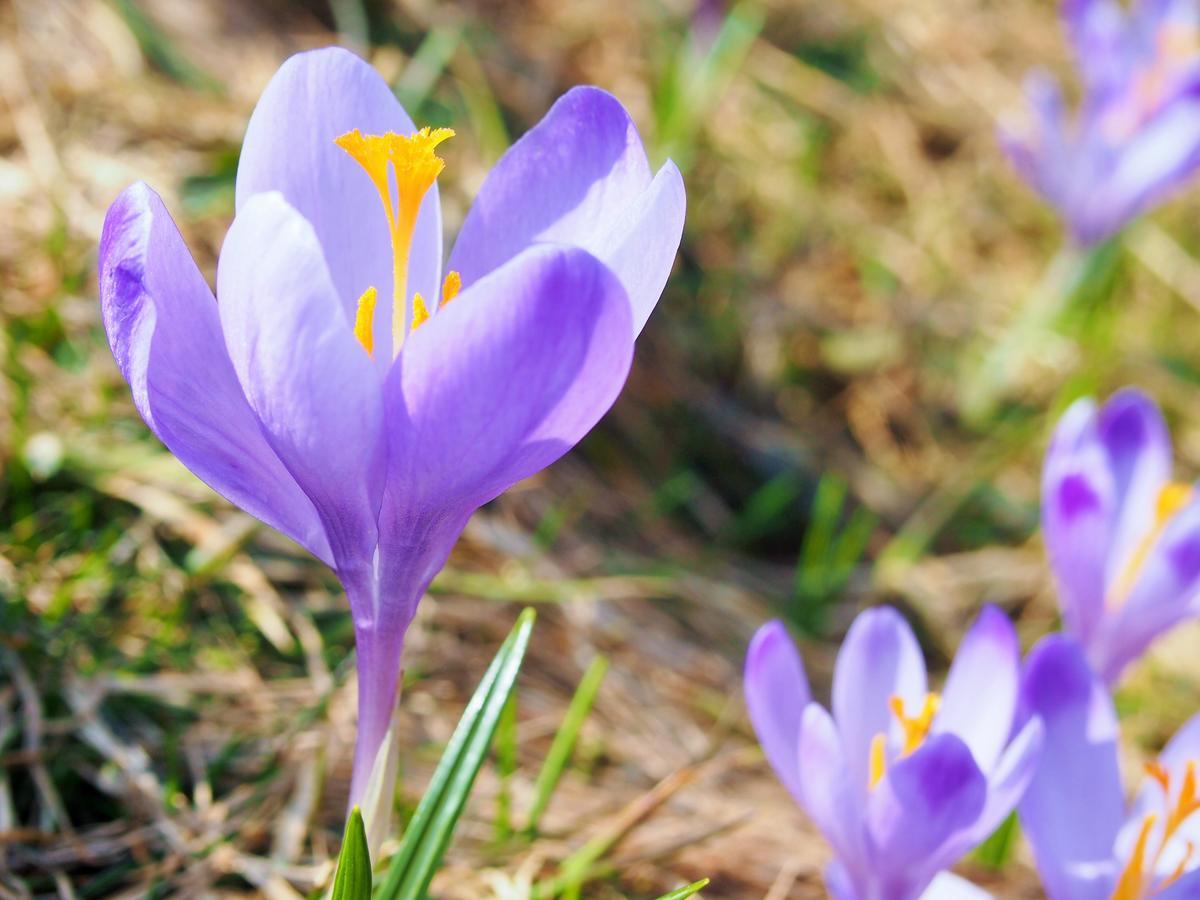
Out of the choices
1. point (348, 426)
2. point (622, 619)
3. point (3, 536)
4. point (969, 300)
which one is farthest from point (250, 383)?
point (969, 300)

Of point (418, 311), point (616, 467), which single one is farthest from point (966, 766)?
point (616, 467)

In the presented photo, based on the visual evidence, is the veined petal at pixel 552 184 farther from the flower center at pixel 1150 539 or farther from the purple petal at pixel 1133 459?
the purple petal at pixel 1133 459

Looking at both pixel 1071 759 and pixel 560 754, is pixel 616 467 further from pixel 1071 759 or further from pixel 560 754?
pixel 1071 759

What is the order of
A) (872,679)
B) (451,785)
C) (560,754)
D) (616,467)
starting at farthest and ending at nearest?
(616,467) → (560,754) → (872,679) → (451,785)

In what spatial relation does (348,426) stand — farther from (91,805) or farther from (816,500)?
(816,500)

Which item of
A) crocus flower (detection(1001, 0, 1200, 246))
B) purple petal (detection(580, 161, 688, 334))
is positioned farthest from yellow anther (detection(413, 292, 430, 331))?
crocus flower (detection(1001, 0, 1200, 246))

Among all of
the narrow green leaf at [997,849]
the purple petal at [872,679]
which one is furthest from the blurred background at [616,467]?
the purple petal at [872,679]

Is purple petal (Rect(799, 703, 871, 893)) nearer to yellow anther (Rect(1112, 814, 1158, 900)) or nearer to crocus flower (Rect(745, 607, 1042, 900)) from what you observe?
crocus flower (Rect(745, 607, 1042, 900))
